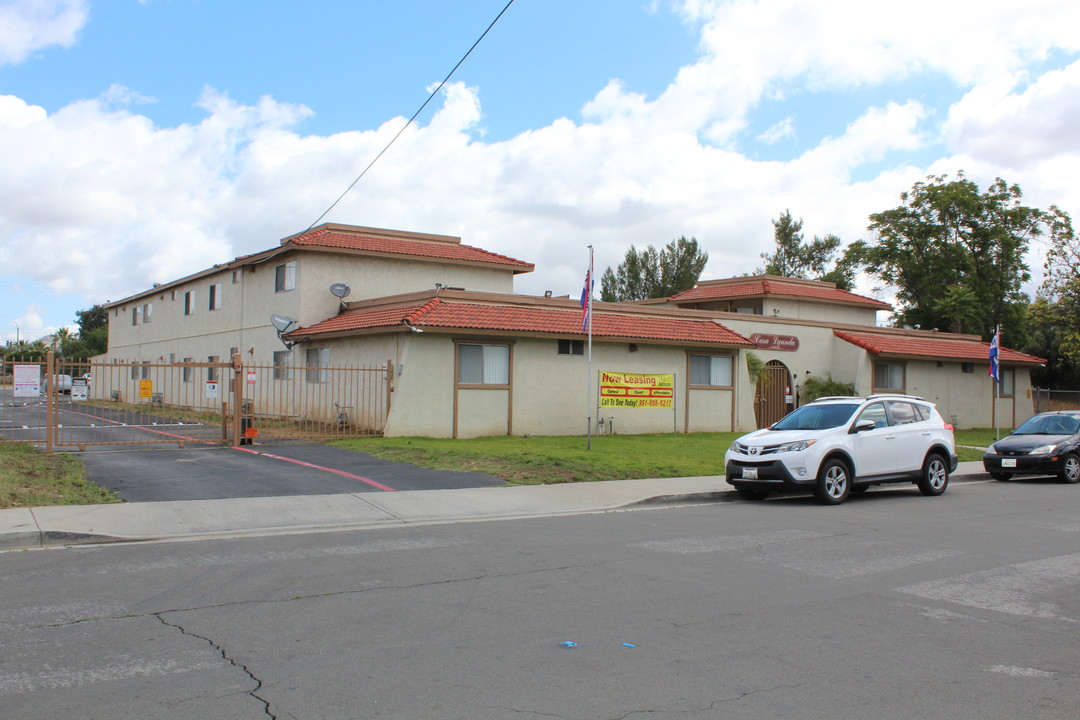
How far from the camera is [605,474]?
16.1 metres

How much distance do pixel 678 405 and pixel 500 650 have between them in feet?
A: 70.9

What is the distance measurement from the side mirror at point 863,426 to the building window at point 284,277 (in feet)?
63.0

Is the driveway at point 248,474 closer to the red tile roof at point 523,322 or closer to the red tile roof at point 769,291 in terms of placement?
the red tile roof at point 523,322

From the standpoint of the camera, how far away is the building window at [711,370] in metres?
27.5

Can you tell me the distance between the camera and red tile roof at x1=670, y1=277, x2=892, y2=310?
38500 millimetres

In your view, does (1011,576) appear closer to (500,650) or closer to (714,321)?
(500,650)

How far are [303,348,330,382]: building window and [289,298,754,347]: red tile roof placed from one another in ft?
2.33

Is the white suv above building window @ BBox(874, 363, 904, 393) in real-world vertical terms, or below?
below

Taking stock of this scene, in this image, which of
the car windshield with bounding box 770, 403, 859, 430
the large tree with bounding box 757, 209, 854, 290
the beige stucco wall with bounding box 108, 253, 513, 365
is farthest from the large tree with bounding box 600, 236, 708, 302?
the car windshield with bounding box 770, 403, 859, 430

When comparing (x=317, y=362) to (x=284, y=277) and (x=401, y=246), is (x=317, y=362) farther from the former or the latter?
(x=401, y=246)

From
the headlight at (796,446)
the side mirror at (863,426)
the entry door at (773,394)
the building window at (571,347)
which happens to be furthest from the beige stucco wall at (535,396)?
the side mirror at (863,426)

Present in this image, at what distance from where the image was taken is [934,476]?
1541 centimetres

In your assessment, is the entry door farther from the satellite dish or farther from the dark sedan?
the satellite dish

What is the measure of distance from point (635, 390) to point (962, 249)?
35.6 meters
